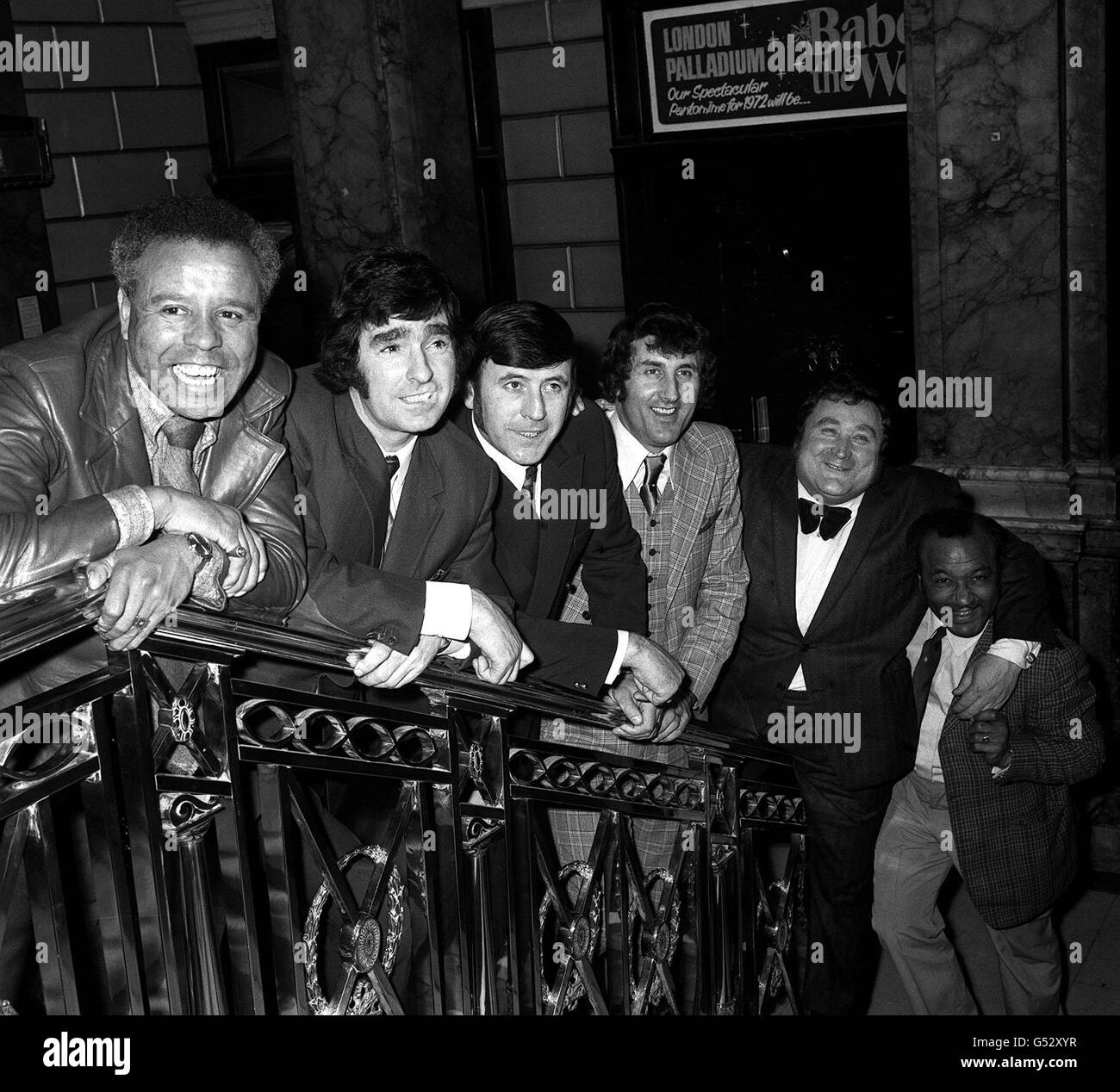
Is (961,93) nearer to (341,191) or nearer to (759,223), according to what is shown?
(759,223)

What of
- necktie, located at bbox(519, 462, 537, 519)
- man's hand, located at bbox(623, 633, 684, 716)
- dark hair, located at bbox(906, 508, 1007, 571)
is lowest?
man's hand, located at bbox(623, 633, 684, 716)

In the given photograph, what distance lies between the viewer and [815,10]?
6953 mm

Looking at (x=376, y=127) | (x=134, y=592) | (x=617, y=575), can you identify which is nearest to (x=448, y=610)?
(x=134, y=592)

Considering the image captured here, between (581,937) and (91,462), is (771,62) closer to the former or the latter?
(581,937)

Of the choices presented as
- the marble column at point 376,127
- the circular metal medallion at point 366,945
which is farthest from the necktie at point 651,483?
the marble column at point 376,127

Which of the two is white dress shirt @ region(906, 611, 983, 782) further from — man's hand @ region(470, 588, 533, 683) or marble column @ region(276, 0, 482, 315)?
marble column @ region(276, 0, 482, 315)

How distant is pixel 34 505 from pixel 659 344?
Answer: 225 cm

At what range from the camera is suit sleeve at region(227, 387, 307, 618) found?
244 centimetres

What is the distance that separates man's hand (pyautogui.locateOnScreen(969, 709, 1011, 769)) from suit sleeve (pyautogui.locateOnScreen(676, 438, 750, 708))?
0.85 meters

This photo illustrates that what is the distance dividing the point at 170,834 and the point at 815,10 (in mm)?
6404

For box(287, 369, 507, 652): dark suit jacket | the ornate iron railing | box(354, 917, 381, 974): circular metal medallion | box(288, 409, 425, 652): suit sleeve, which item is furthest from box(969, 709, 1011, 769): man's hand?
box(354, 917, 381, 974): circular metal medallion

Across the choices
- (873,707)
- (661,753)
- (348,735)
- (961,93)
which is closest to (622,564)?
(661,753)

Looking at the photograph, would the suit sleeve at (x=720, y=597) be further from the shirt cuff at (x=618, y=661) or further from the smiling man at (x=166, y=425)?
the smiling man at (x=166, y=425)

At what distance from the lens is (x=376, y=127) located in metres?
6.50
